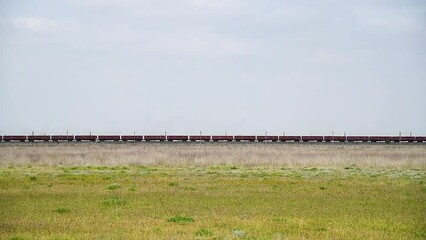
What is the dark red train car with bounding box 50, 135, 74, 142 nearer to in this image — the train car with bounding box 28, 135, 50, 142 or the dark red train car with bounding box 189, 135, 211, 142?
the train car with bounding box 28, 135, 50, 142

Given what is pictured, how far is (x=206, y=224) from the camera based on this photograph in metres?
16.5

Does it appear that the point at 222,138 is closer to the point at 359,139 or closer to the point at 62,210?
the point at 359,139

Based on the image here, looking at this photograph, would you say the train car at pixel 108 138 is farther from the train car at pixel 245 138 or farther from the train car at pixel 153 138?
the train car at pixel 245 138

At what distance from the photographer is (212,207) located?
67.9 ft

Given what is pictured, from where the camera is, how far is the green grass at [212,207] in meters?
15.2

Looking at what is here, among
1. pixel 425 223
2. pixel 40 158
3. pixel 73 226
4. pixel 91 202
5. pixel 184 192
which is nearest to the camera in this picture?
pixel 73 226

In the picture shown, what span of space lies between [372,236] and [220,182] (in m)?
16.9

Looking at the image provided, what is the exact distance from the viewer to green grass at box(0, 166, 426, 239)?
15.2 metres

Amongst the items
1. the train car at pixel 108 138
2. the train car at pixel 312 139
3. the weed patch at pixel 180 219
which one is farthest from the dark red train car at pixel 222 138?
the weed patch at pixel 180 219

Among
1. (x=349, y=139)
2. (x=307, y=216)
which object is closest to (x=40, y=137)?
(x=349, y=139)

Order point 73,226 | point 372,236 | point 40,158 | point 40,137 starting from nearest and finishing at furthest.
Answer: point 372,236
point 73,226
point 40,158
point 40,137

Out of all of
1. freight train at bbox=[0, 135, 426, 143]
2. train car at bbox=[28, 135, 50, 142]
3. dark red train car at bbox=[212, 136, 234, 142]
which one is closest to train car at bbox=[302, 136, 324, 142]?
freight train at bbox=[0, 135, 426, 143]

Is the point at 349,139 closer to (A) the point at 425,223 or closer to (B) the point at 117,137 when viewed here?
(B) the point at 117,137

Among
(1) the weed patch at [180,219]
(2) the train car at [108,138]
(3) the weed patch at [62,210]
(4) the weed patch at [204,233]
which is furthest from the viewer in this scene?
(2) the train car at [108,138]
